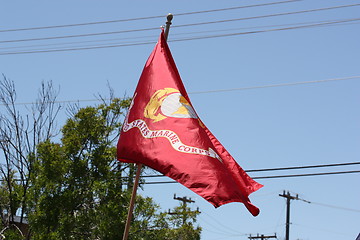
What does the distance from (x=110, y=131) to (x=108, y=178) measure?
135cm

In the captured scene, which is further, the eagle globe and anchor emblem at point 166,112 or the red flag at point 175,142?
the eagle globe and anchor emblem at point 166,112

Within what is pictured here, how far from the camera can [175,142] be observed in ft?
34.0

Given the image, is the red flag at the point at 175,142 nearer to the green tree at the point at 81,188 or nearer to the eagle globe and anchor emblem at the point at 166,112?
the eagle globe and anchor emblem at the point at 166,112

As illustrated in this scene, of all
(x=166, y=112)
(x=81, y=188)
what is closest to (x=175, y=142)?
(x=166, y=112)

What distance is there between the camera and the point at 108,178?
16.1m

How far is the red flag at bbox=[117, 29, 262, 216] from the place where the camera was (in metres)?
9.80

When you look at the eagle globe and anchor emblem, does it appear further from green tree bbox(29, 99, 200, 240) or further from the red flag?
green tree bbox(29, 99, 200, 240)

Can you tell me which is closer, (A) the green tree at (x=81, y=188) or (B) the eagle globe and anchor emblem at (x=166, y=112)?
(B) the eagle globe and anchor emblem at (x=166, y=112)

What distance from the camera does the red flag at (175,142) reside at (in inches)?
386

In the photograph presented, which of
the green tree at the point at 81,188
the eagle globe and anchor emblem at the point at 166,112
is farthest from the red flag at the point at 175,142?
the green tree at the point at 81,188

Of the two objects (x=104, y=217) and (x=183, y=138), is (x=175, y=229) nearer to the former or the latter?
(x=104, y=217)

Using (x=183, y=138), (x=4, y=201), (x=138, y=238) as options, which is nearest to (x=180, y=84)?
(x=183, y=138)

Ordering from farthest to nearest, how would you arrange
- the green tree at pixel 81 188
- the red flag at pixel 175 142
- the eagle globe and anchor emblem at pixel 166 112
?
the green tree at pixel 81 188, the eagle globe and anchor emblem at pixel 166 112, the red flag at pixel 175 142

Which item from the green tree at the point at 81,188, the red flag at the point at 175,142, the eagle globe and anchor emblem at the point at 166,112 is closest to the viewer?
the red flag at the point at 175,142
